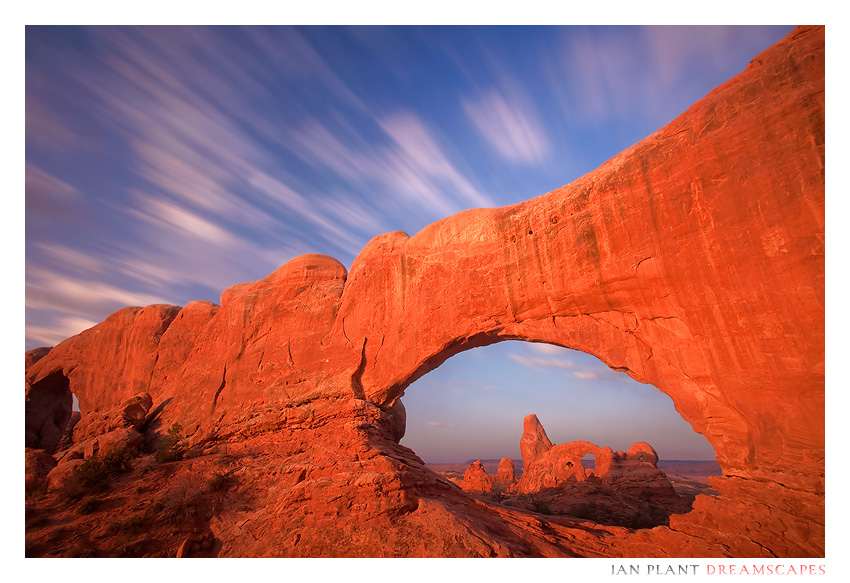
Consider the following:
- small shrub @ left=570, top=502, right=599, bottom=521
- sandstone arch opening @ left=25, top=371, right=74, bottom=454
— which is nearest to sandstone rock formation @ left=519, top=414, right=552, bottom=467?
small shrub @ left=570, top=502, right=599, bottom=521

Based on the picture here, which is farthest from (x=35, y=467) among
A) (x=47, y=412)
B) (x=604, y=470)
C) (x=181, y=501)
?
(x=604, y=470)

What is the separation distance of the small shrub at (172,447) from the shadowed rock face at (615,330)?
1.70ft

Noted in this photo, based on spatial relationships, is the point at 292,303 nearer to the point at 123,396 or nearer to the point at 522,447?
the point at 123,396

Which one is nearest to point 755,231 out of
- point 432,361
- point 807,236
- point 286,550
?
point 807,236

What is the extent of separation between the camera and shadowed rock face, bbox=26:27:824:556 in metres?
8.88

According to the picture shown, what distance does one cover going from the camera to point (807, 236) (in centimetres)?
871

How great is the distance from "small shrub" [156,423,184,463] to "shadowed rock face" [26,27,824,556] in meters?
0.52

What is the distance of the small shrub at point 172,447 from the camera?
15.2 meters

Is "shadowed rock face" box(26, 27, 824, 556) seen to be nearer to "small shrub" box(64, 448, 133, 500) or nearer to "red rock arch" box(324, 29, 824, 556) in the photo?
"red rock arch" box(324, 29, 824, 556)

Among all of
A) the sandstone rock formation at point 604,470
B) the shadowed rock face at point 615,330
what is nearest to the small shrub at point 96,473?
the shadowed rock face at point 615,330

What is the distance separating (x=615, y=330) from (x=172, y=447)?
55.9ft

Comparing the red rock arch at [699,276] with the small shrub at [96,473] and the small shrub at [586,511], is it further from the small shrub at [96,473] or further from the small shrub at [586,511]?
the small shrub at [586,511]

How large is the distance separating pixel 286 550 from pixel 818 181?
588 inches

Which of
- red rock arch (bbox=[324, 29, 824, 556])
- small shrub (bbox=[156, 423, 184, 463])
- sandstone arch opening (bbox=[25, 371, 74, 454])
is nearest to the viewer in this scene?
red rock arch (bbox=[324, 29, 824, 556])
